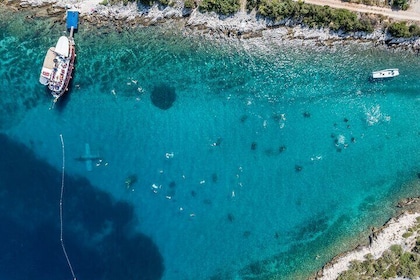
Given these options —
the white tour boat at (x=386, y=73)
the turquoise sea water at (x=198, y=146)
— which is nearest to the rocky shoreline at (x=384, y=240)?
the turquoise sea water at (x=198, y=146)

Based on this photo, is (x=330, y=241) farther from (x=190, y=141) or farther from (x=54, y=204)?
(x=54, y=204)

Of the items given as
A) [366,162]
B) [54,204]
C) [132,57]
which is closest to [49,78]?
[132,57]

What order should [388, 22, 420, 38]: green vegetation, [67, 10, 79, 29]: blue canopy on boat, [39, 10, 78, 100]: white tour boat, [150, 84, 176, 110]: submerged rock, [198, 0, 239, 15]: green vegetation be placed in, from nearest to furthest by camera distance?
[388, 22, 420, 38]: green vegetation, [198, 0, 239, 15]: green vegetation, [39, 10, 78, 100]: white tour boat, [67, 10, 79, 29]: blue canopy on boat, [150, 84, 176, 110]: submerged rock

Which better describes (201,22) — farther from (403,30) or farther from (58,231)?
(58,231)

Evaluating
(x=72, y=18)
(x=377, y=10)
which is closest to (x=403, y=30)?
(x=377, y=10)

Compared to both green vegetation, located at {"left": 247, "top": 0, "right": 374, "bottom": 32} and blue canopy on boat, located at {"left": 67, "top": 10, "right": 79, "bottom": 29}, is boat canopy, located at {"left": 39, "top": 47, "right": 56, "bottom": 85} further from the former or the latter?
green vegetation, located at {"left": 247, "top": 0, "right": 374, "bottom": 32}

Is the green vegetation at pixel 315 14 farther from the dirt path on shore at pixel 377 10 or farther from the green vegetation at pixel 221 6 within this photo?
the green vegetation at pixel 221 6

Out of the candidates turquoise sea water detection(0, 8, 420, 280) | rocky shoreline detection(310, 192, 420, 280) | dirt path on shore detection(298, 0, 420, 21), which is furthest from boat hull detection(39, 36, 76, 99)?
rocky shoreline detection(310, 192, 420, 280)
